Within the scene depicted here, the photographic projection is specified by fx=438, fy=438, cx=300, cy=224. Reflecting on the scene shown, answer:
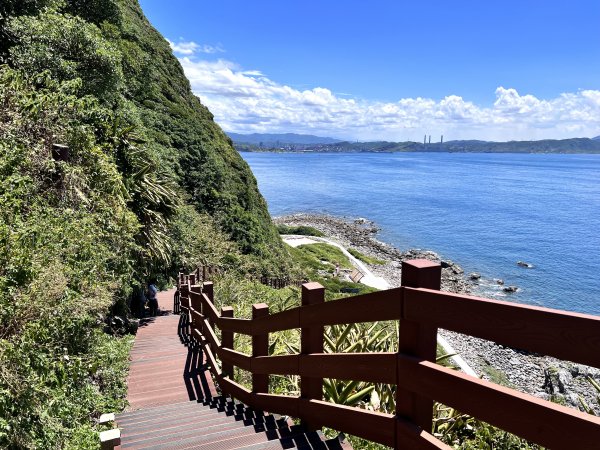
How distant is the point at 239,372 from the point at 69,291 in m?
2.53

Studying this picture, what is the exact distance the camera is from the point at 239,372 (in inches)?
249

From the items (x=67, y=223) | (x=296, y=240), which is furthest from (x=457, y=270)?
(x=67, y=223)

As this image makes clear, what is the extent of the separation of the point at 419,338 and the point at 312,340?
1.15 meters

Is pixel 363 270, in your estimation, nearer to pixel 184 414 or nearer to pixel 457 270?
pixel 457 270

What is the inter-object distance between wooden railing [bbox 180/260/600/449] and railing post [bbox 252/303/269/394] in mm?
409

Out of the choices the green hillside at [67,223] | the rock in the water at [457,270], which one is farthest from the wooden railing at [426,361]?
the rock in the water at [457,270]

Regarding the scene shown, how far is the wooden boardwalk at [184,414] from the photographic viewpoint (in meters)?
3.22

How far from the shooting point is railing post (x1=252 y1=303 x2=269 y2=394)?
3.95m

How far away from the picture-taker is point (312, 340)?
3.05 m

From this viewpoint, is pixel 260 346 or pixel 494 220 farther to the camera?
pixel 494 220

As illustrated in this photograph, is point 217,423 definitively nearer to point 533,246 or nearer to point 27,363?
point 27,363

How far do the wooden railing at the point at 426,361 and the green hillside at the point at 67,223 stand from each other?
8.58 ft

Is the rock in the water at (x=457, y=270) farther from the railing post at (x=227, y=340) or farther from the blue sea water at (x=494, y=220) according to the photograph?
the railing post at (x=227, y=340)

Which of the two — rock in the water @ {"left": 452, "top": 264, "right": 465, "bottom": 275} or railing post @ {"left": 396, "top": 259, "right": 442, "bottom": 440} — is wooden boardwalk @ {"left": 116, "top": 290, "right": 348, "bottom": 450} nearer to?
railing post @ {"left": 396, "top": 259, "right": 442, "bottom": 440}
